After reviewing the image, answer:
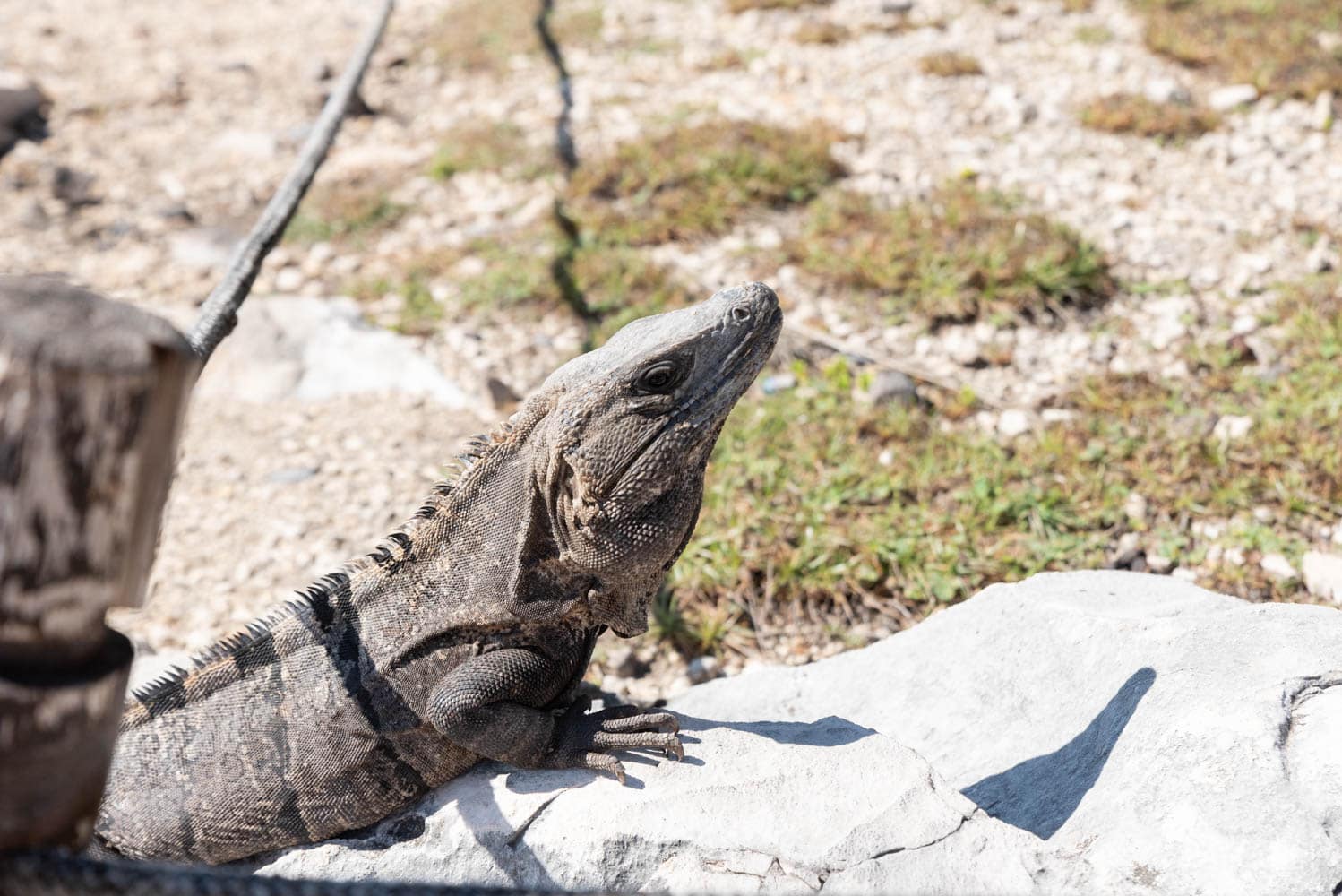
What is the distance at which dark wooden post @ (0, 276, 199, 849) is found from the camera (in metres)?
1.48

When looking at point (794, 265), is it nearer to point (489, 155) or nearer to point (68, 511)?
point (489, 155)

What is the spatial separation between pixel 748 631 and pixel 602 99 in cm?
599

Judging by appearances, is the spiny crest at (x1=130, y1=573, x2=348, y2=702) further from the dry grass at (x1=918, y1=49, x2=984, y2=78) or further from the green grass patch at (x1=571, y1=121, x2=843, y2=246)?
the dry grass at (x1=918, y1=49, x2=984, y2=78)

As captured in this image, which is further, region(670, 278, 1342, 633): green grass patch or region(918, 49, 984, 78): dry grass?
region(918, 49, 984, 78): dry grass

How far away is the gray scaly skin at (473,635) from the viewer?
295 centimetres

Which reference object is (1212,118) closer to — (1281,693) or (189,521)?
(1281,693)

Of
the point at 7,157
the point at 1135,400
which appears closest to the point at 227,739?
the point at 1135,400

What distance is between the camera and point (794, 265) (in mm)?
7168

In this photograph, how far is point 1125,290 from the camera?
21.9 ft

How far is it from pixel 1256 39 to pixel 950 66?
2.31 m

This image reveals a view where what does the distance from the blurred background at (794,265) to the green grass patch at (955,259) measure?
0.08 ft

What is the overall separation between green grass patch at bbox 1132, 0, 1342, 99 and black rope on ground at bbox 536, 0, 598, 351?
4.56m

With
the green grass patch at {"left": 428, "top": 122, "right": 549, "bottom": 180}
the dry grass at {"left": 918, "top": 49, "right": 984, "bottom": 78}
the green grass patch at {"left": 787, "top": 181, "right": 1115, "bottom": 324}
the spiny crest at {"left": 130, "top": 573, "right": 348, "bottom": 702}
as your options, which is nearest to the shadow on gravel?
the spiny crest at {"left": 130, "top": 573, "right": 348, "bottom": 702}

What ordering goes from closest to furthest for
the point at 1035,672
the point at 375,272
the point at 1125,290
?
the point at 1035,672
the point at 1125,290
the point at 375,272
